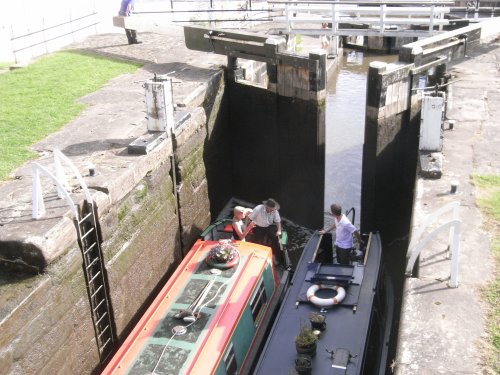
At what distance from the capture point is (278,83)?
41.7ft

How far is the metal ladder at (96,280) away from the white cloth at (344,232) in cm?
373

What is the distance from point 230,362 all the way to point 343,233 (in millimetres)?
2954

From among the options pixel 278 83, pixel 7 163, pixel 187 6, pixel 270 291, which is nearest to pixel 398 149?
pixel 278 83

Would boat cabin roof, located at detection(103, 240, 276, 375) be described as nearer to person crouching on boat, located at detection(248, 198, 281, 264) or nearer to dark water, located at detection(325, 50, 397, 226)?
person crouching on boat, located at detection(248, 198, 281, 264)

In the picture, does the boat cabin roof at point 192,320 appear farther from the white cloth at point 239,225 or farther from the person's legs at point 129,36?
the person's legs at point 129,36

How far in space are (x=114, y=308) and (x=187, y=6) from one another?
15.2 m

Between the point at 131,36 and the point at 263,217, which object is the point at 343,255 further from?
the point at 131,36

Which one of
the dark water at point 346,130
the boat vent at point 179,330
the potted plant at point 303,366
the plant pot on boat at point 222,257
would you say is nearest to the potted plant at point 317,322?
the potted plant at point 303,366

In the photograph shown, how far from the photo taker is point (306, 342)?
7.20 metres

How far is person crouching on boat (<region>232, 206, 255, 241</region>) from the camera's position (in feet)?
33.3

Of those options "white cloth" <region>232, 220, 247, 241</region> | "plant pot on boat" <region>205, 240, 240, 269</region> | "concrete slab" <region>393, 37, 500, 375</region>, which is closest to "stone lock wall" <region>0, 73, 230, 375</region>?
"white cloth" <region>232, 220, 247, 241</region>

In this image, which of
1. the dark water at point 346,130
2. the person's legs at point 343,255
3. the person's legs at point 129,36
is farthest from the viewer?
the person's legs at point 129,36

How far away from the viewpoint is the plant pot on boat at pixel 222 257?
8617mm

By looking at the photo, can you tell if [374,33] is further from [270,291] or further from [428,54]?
[270,291]
